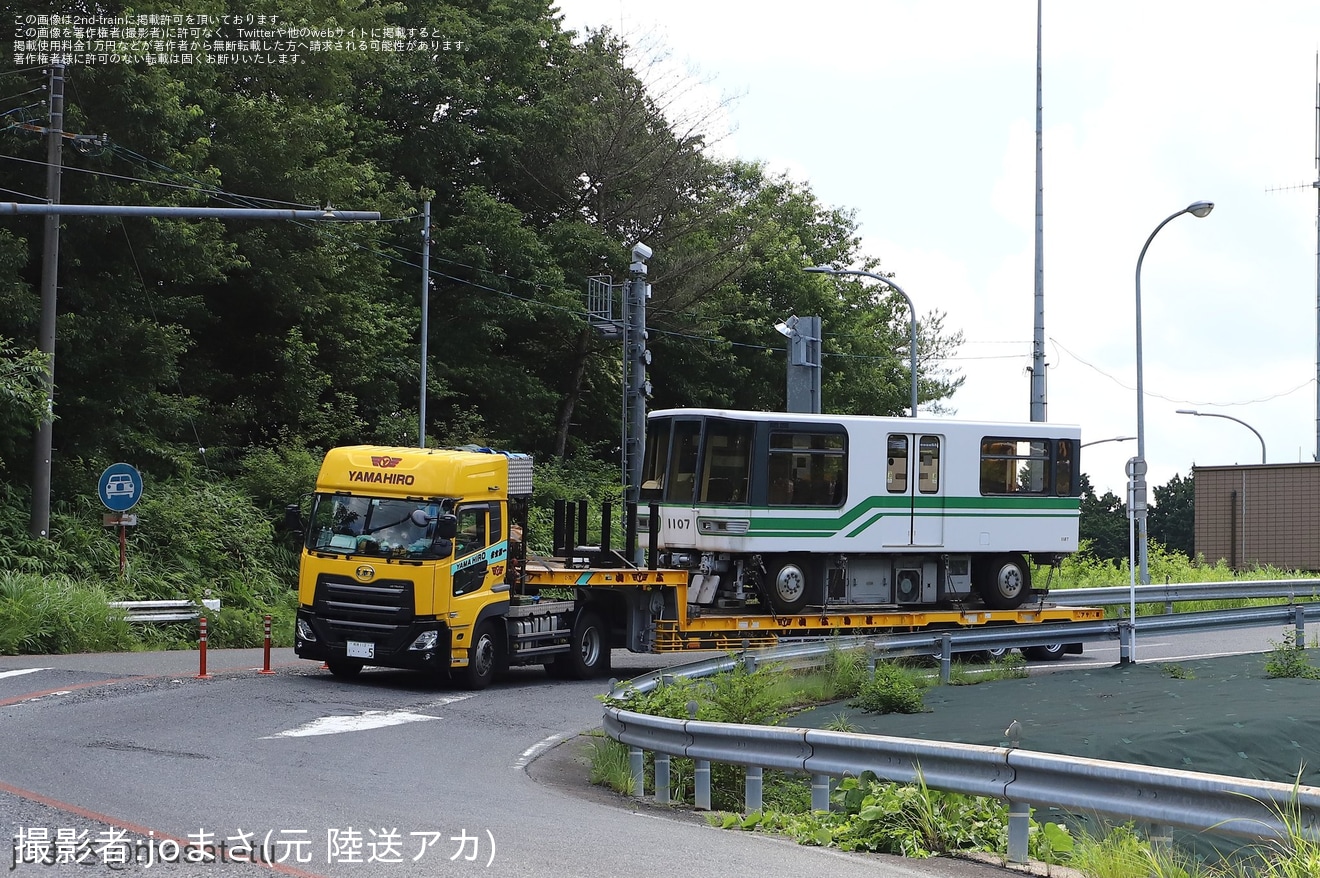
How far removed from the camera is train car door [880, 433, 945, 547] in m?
21.8

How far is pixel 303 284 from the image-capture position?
36.0 m

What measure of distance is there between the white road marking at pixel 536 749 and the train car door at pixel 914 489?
27.5ft

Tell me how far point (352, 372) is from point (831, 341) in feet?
77.9

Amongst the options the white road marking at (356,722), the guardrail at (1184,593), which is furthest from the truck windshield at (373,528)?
the guardrail at (1184,593)

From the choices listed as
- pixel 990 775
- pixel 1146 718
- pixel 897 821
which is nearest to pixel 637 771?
pixel 897 821

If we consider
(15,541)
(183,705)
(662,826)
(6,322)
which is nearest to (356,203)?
(6,322)

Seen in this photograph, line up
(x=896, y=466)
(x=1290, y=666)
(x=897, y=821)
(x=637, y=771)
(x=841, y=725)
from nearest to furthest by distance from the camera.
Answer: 1. (x=897, y=821)
2. (x=637, y=771)
3. (x=841, y=725)
4. (x=1290, y=666)
5. (x=896, y=466)

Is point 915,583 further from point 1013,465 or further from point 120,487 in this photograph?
point 120,487

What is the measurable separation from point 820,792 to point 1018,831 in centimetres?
166

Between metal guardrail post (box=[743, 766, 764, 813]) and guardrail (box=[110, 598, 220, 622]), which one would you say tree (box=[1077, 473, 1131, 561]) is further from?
metal guardrail post (box=[743, 766, 764, 813])

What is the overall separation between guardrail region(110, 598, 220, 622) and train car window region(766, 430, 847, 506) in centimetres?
931

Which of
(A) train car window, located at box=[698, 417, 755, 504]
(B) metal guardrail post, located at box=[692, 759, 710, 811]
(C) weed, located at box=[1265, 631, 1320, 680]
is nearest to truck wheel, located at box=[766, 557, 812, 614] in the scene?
(A) train car window, located at box=[698, 417, 755, 504]

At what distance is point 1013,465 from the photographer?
22797mm

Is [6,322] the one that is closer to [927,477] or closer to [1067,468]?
[927,477]
